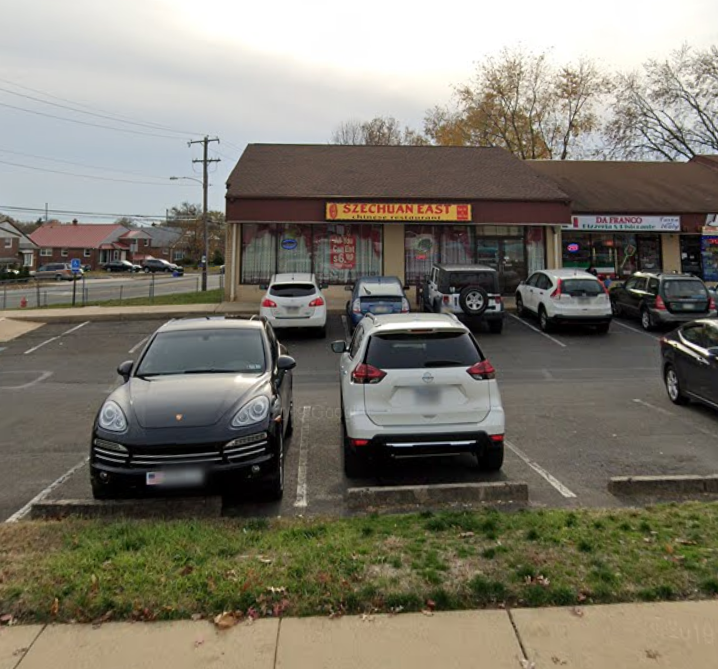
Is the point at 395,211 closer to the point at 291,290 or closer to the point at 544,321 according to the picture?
the point at 291,290

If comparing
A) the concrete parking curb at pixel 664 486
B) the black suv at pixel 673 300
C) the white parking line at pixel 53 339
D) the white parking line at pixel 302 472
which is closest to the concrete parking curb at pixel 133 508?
the white parking line at pixel 302 472

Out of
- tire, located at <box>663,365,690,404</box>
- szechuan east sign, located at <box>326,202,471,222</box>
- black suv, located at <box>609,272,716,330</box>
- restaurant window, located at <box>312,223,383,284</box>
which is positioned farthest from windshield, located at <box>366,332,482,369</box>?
restaurant window, located at <box>312,223,383,284</box>

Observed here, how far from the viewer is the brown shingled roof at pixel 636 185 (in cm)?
2458

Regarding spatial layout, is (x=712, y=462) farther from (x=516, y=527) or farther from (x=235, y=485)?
(x=235, y=485)

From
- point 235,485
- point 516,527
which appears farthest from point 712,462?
point 235,485

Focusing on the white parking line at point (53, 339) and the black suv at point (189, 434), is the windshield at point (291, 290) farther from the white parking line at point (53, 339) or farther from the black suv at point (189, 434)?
the black suv at point (189, 434)

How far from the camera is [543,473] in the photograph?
21.0 ft

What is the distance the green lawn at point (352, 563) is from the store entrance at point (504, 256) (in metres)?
19.2

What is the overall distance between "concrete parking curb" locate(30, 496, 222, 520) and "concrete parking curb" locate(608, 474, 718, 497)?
3621 millimetres

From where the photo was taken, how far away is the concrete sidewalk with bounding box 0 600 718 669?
3.18 m

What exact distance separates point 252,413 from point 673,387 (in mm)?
7333

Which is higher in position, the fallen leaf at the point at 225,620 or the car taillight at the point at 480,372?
the car taillight at the point at 480,372

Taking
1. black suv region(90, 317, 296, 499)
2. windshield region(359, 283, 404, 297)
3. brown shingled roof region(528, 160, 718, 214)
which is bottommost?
black suv region(90, 317, 296, 499)

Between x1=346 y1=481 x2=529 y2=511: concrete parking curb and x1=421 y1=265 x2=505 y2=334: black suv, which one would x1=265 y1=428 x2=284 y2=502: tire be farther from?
x1=421 y1=265 x2=505 y2=334: black suv
